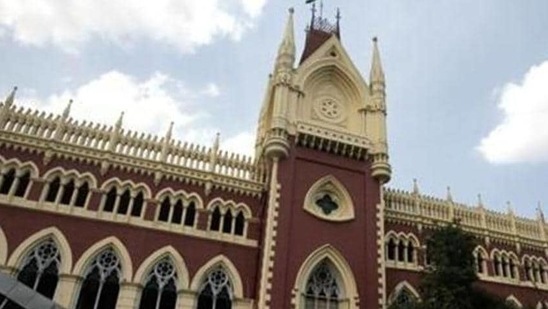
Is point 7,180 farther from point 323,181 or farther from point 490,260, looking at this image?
point 490,260

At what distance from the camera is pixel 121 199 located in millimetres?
22469

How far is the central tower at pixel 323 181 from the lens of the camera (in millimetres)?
22422

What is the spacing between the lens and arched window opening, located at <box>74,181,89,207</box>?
71.3ft

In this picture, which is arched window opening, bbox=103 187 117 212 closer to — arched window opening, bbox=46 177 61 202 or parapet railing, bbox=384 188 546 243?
arched window opening, bbox=46 177 61 202

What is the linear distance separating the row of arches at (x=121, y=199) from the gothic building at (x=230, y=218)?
54 millimetres

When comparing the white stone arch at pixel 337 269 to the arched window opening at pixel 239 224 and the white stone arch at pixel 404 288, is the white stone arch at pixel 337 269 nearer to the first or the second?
the white stone arch at pixel 404 288

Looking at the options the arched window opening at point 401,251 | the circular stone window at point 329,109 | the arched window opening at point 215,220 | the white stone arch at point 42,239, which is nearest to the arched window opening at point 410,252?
the arched window opening at point 401,251

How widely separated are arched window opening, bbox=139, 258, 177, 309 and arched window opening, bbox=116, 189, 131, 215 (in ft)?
9.72

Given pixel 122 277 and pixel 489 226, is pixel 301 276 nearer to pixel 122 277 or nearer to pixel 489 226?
pixel 122 277

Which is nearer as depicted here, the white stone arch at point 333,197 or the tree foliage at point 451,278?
the tree foliage at point 451,278

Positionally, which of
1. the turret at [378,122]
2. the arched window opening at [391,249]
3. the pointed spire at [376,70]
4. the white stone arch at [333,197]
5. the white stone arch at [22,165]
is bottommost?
the arched window opening at [391,249]

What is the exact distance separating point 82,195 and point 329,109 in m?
14.0

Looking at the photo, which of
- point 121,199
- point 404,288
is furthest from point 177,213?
point 404,288

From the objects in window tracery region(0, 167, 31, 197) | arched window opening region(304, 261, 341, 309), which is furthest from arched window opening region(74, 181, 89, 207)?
arched window opening region(304, 261, 341, 309)
